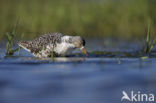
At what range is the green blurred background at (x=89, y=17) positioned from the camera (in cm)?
1662

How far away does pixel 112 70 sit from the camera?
733cm

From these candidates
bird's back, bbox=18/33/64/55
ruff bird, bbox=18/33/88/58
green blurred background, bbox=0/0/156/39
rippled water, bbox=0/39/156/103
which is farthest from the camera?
green blurred background, bbox=0/0/156/39

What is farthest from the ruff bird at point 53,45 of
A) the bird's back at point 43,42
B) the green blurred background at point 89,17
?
the green blurred background at point 89,17

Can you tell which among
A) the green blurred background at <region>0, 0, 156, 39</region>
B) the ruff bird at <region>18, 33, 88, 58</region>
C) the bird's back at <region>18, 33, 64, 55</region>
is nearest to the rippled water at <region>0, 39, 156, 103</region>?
the ruff bird at <region>18, 33, 88, 58</region>

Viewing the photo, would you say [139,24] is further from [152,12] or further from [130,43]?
[130,43]

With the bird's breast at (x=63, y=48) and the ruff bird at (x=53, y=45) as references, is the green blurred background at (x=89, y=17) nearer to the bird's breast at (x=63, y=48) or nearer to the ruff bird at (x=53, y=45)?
the ruff bird at (x=53, y=45)

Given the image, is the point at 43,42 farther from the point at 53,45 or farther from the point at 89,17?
A: the point at 89,17

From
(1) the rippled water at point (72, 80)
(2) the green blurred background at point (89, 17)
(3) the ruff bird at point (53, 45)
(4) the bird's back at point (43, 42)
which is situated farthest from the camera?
(2) the green blurred background at point (89, 17)

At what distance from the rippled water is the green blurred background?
25.7ft

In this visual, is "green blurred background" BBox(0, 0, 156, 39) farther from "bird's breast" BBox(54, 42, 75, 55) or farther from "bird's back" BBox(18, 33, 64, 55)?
"bird's breast" BBox(54, 42, 75, 55)

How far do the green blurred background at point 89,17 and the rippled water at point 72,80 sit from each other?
7.82 metres

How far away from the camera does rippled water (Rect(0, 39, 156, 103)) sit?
5.00 meters

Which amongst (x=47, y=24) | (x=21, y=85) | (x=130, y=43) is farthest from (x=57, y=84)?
(x=47, y=24)

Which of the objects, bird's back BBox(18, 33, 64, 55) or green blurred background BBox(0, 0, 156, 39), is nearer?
bird's back BBox(18, 33, 64, 55)
